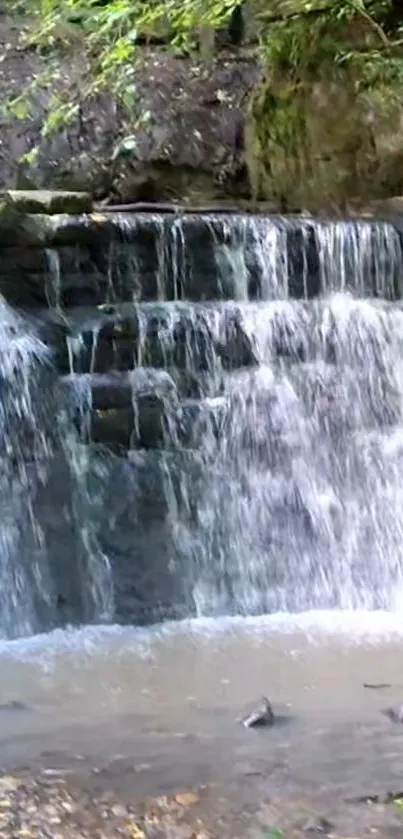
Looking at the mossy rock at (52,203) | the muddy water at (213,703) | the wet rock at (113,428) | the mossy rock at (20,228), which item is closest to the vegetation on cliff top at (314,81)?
the mossy rock at (52,203)

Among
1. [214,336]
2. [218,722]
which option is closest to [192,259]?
[214,336]

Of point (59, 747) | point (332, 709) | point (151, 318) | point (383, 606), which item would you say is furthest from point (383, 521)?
point (59, 747)

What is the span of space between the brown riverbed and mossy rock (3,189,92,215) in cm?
279

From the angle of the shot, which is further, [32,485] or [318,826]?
[32,485]

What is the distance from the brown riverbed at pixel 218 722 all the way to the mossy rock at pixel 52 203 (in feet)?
9.14

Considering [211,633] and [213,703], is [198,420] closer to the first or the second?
[211,633]

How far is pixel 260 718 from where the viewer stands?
432 centimetres

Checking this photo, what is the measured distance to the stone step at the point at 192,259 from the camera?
6961mm

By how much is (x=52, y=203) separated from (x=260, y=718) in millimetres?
4386

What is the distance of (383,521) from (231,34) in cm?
613

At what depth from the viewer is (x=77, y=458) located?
21.8 feet

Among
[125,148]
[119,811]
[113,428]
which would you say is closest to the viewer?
[119,811]

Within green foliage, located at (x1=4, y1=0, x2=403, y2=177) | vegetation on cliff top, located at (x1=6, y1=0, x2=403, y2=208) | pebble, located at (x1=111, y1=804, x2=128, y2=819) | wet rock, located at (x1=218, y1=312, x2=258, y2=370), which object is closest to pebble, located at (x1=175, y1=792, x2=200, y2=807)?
pebble, located at (x1=111, y1=804, x2=128, y2=819)

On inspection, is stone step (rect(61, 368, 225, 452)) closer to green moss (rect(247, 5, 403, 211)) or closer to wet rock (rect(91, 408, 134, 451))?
wet rock (rect(91, 408, 134, 451))
